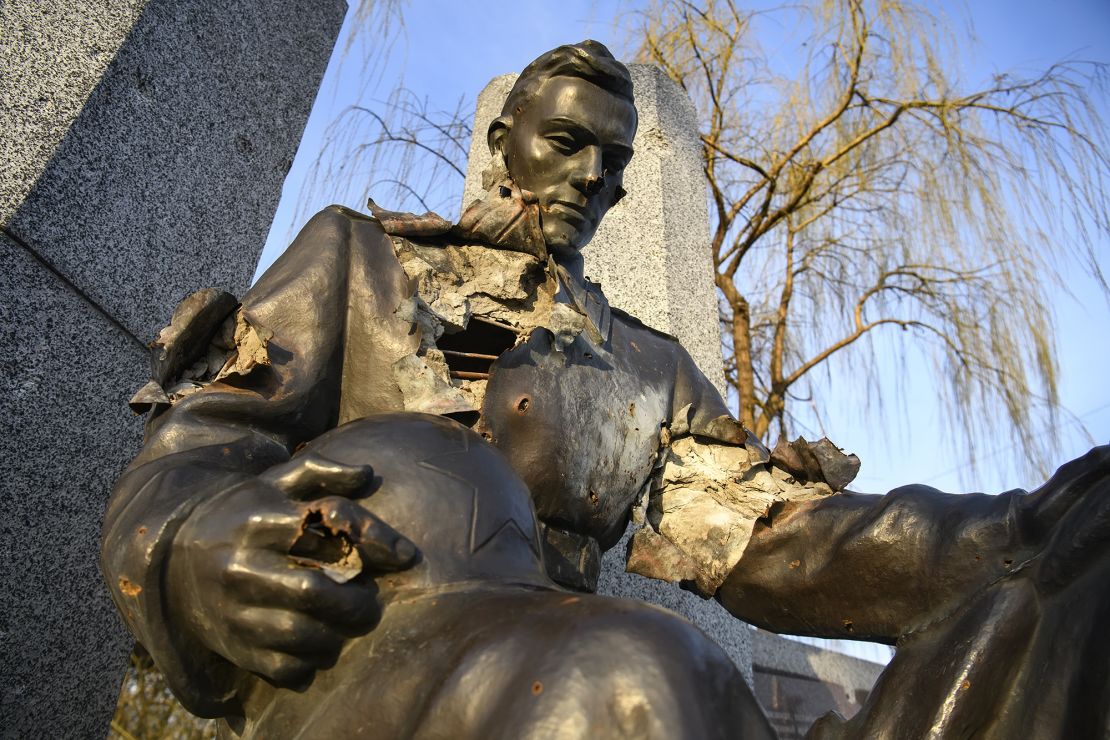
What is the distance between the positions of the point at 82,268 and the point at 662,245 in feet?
5.56

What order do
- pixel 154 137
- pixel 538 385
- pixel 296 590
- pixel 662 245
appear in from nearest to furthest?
pixel 296 590 → pixel 538 385 → pixel 154 137 → pixel 662 245

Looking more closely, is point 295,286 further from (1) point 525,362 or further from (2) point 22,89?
(2) point 22,89

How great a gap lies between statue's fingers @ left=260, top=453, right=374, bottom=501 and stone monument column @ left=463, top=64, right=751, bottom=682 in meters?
1.60

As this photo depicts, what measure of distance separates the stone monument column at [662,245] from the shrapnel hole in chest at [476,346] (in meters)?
1.08

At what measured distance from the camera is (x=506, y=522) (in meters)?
1.01

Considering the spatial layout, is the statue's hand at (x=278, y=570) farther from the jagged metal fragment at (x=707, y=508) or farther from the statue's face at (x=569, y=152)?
the statue's face at (x=569, y=152)

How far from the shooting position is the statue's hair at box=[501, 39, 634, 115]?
67.1 inches

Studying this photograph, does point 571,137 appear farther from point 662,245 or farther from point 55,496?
point 662,245

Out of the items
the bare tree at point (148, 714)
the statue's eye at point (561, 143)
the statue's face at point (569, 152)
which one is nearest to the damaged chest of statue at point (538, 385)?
the statue's face at point (569, 152)

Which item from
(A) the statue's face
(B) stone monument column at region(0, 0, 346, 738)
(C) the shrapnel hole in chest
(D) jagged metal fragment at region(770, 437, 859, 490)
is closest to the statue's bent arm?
(C) the shrapnel hole in chest

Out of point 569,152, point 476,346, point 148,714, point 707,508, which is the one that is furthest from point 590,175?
point 148,714

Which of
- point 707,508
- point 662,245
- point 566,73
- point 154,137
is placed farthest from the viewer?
point 662,245

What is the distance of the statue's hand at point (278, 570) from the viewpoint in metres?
0.85

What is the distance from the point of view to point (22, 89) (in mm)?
1689
